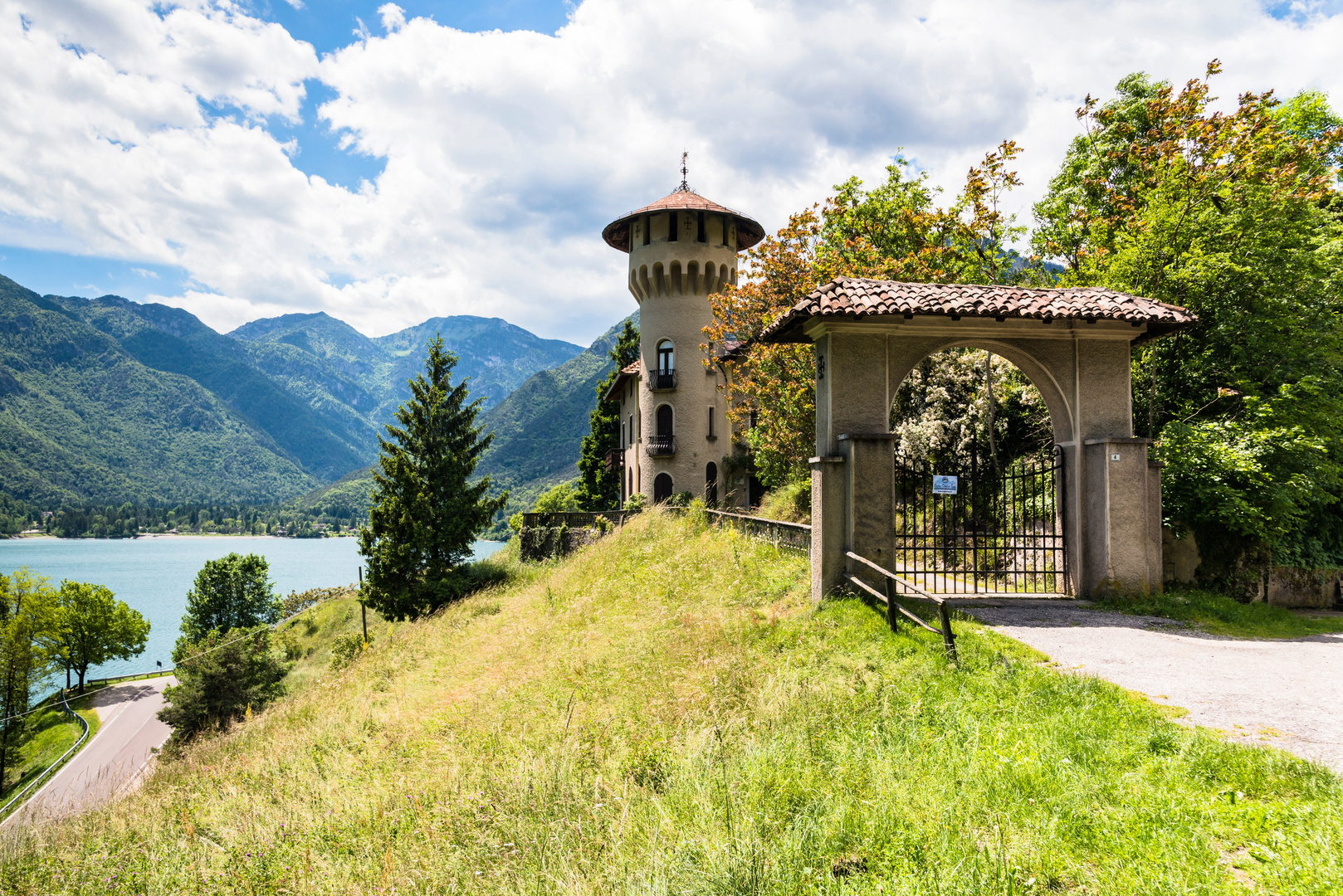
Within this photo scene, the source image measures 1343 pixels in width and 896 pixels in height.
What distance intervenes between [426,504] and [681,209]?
1737 centimetres

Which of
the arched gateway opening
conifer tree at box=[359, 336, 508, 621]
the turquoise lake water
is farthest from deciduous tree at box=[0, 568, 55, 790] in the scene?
the arched gateway opening

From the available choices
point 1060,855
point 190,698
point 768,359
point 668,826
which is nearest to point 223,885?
point 668,826

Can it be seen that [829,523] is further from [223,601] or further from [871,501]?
[223,601]

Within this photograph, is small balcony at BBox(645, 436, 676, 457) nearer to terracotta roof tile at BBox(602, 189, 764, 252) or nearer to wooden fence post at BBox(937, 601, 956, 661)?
terracotta roof tile at BBox(602, 189, 764, 252)

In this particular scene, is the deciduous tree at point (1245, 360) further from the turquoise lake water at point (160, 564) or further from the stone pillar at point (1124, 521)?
the turquoise lake water at point (160, 564)

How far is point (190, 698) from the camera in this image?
2723 centimetres

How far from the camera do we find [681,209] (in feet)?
97.1

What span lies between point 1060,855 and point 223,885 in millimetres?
5701

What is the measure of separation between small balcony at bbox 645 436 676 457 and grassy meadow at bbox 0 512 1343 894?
21.5 meters

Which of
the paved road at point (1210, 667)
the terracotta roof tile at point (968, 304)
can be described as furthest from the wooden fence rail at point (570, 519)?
the paved road at point (1210, 667)

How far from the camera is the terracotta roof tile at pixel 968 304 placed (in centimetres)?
898

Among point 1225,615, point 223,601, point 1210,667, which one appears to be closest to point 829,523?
point 1210,667

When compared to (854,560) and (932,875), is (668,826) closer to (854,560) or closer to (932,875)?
(932,875)

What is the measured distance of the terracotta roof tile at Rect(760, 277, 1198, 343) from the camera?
8984 millimetres
